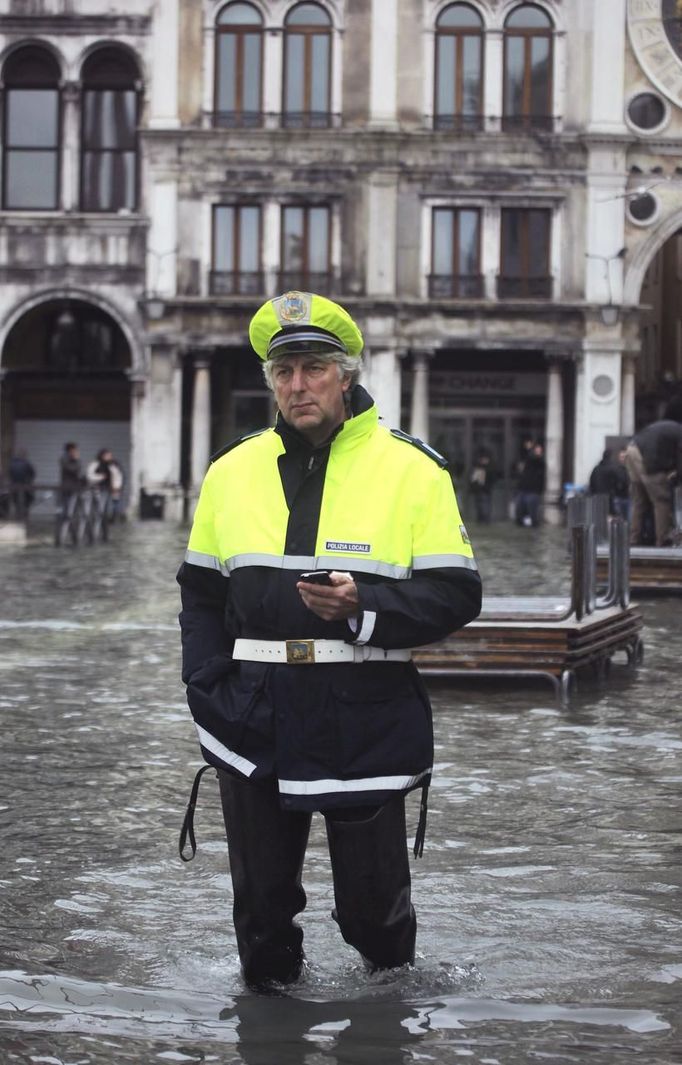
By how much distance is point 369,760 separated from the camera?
4758 mm

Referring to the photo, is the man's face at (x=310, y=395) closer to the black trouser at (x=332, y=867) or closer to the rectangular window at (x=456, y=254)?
the black trouser at (x=332, y=867)

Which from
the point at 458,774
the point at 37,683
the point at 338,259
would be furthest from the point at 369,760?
the point at 338,259

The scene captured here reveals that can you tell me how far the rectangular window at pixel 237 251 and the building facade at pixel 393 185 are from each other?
45mm

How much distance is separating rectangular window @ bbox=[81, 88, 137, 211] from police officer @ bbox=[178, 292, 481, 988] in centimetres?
3808

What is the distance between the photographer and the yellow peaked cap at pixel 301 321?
4.87 m

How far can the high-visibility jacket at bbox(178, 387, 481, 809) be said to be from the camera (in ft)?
15.6

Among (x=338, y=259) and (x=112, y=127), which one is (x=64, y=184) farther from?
(x=338, y=259)

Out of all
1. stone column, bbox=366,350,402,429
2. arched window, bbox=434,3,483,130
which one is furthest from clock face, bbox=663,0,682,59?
stone column, bbox=366,350,402,429

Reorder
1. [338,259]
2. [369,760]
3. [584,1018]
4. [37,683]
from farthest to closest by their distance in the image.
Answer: [338,259] < [37,683] < [584,1018] < [369,760]

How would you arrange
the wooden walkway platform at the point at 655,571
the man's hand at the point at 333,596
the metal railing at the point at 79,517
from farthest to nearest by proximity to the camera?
the metal railing at the point at 79,517
the wooden walkway platform at the point at 655,571
the man's hand at the point at 333,596

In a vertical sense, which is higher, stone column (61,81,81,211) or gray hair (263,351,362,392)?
stone column (61,81,81,211)

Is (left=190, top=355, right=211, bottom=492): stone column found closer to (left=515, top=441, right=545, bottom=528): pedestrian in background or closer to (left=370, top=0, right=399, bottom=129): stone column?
(left=370, top=0, right=399, bottom=129): stone column

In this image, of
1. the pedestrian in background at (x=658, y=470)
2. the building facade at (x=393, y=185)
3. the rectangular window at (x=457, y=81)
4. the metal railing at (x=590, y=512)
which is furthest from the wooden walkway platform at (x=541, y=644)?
the rectangular window at (x=457, y=81)

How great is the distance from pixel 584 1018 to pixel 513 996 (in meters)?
0.26
